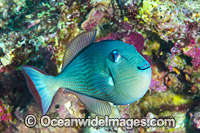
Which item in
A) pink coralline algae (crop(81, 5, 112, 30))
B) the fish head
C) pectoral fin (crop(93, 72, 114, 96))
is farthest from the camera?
pink coralline algae (crop(81, 5, 112, 30))

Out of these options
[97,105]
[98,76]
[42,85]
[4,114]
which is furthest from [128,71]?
[4,114]

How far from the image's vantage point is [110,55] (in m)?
1.45

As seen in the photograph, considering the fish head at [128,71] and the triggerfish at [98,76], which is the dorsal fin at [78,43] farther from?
the fish head at [128,71]

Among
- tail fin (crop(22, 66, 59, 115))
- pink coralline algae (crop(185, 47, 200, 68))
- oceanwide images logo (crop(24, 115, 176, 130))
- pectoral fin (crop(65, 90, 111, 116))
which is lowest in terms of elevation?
oceanwide images logo (crop(24, 115, 176, 130))

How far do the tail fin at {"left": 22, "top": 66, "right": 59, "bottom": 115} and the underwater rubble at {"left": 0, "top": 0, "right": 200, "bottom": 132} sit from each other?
81cm

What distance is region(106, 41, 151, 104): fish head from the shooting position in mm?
1359

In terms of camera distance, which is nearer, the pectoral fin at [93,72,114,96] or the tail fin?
the pectoral fin at [93,72,114,96]

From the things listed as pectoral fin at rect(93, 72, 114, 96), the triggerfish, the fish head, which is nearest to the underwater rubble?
the triggerfish

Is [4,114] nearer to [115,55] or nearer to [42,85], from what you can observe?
[42,85]

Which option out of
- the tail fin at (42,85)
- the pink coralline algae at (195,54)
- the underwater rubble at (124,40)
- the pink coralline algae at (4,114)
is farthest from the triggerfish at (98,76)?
the pink coralline algae at (195,54)

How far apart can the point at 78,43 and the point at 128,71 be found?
704 millimetres

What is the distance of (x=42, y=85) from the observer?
1833 millimetres

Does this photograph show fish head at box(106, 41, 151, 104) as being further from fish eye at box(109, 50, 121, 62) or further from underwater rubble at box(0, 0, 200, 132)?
underwater rubble at box(0, 0, 200, 132)

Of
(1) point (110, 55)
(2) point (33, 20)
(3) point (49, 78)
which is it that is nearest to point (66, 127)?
(3) point (49, 78)
